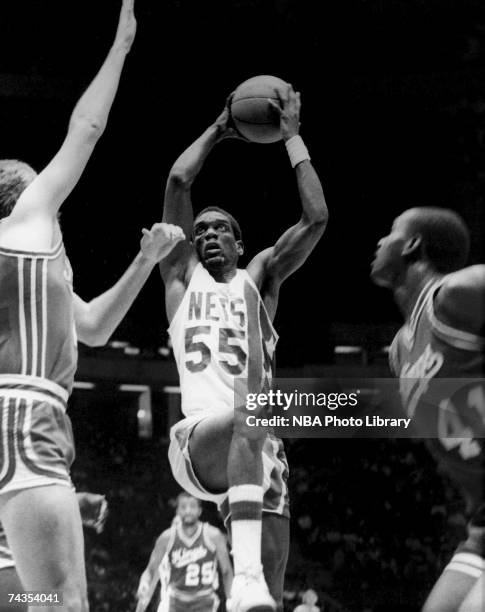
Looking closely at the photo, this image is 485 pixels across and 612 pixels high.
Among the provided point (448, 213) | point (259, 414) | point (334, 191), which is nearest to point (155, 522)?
point (334, 191)

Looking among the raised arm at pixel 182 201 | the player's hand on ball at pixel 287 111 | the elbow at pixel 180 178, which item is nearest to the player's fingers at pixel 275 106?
the player's hand on ball at pixel 287 111

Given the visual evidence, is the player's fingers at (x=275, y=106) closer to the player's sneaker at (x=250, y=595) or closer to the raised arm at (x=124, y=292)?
the raised arm at (x=124, y=292)

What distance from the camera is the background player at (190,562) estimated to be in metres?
7.09

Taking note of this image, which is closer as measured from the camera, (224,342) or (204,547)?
(224,342)

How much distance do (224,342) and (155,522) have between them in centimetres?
673

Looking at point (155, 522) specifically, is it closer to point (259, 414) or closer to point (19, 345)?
point (259, 414)

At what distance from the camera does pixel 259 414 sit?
3420mm

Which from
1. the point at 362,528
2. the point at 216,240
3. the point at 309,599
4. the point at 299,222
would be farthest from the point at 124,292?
the point at 362,528

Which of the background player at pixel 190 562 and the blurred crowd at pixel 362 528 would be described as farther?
the blurred crowd at pixel 362 528

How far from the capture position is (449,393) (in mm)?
2688

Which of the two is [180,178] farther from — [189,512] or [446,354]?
[189,512]

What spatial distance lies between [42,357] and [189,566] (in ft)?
16.9

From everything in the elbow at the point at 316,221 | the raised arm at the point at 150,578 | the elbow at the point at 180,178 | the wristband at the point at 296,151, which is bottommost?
the raised arm at the point at 150,578

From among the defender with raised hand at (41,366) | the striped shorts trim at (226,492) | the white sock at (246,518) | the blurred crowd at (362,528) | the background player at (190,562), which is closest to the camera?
the defender with raised hand at (41,366)
